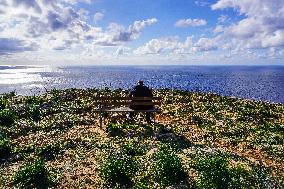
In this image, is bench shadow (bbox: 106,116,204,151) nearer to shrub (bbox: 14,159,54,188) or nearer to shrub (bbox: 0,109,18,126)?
shrub (bbox: 14,159,54,188)

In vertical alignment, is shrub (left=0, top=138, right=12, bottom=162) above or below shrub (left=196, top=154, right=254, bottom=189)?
below

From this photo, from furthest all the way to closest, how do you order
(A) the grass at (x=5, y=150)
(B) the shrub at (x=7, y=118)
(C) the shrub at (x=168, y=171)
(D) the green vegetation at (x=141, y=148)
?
Result: (B) the shrub at (x=7, y=118) < (A) the grass at (x=5, y=150) < (D) the green vegetation at (x=141, y=148) < (C) the shrub at (x=168, y=171)

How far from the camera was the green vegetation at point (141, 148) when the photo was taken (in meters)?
11.5

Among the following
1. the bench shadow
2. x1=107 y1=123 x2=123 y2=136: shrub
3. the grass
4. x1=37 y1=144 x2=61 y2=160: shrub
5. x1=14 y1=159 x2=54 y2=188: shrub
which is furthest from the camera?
x1=107 y1=123 x2=123 y2=136: shrub

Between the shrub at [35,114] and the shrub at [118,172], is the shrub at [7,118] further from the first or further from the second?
the shrub at [118,172]

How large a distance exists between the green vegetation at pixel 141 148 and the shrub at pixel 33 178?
0.10 feet

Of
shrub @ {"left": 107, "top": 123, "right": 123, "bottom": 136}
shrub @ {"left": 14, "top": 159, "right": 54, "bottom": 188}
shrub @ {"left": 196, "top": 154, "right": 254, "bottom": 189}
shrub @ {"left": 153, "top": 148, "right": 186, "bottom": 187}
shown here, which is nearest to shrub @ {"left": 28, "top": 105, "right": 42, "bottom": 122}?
shrub @ {"left": 107, "top": 123, "right": 123, "bottom": 136}

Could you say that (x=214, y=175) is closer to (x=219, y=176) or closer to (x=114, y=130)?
(x=219, y=176)

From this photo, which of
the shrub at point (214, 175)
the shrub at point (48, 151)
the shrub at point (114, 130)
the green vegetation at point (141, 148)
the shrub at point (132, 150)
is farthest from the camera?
the shrub at point (114, 130)

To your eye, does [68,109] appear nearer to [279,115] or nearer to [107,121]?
[107,121]

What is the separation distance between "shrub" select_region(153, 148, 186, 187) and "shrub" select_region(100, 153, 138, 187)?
0.79 metres

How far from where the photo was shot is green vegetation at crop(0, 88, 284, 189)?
11453mm

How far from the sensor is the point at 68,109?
995 inches

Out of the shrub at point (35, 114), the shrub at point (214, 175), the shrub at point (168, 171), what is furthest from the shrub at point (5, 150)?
the shrub at point (214, 175)
